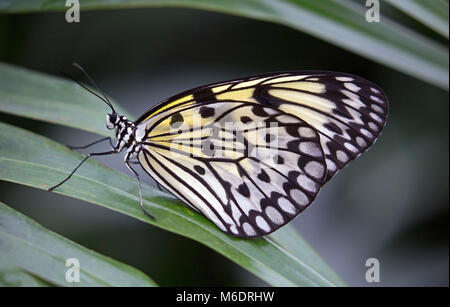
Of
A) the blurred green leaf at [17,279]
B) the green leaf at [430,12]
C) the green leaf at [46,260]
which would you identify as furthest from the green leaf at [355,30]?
the blurred green leaf at [17,279]

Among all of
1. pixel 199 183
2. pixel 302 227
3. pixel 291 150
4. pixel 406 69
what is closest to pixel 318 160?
pixel 291 150

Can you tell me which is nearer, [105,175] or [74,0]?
[105,175]

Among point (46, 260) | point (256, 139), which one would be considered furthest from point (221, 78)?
point (46, 260)

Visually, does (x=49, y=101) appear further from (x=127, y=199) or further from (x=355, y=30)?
(x=355, y=30)

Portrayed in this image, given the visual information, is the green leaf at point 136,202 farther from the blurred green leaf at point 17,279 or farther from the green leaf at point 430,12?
the green leaf at point 430,12

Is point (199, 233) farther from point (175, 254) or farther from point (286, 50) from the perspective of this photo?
point (286, 50)

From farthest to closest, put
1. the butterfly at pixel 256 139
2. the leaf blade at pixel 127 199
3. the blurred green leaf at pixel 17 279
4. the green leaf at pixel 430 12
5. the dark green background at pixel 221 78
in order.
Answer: the dark green background at pixel 221 78 < the green leaf at pixel 430 12 < the butterfly at pixel 256 139 < the leaf blade at pixel 127 199 < the blurred green leaf at pixel 17 279

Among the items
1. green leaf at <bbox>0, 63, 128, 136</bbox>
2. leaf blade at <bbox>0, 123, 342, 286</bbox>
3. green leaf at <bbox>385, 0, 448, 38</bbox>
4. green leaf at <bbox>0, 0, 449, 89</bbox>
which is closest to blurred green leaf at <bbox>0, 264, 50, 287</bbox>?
leaf blade at <bbox>0, 123, 342, 286</bbox>

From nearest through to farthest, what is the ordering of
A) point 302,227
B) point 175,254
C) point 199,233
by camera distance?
point 199,233 → point 175,254 → point 302,227
